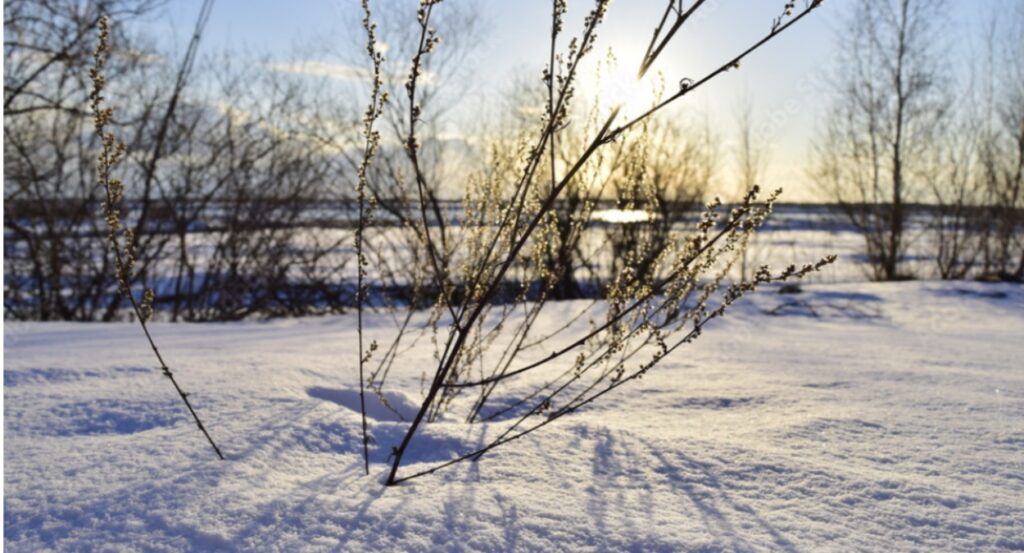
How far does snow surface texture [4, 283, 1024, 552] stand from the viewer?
129 cm

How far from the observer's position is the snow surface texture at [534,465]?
4.22 ft

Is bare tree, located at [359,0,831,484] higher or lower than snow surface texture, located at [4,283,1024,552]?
higher

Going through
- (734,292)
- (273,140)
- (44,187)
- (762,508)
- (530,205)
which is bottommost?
(762,508)

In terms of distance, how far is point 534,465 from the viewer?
5.38 feet

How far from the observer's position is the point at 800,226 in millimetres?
30438

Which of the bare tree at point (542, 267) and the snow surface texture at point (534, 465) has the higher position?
the bare tree at point (542, 267)

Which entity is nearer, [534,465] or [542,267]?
[534,465]

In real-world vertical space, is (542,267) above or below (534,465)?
above

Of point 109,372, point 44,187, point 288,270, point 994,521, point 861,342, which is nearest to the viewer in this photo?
point 994,521

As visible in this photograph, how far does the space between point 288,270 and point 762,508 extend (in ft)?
25.1

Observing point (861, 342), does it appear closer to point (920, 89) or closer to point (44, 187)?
point (44, 187)

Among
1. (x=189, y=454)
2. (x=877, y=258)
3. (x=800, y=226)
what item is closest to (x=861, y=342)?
(x=189, y=454)

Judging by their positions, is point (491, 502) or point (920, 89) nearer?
point (491, 502)

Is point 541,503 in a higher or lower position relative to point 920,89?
lower
